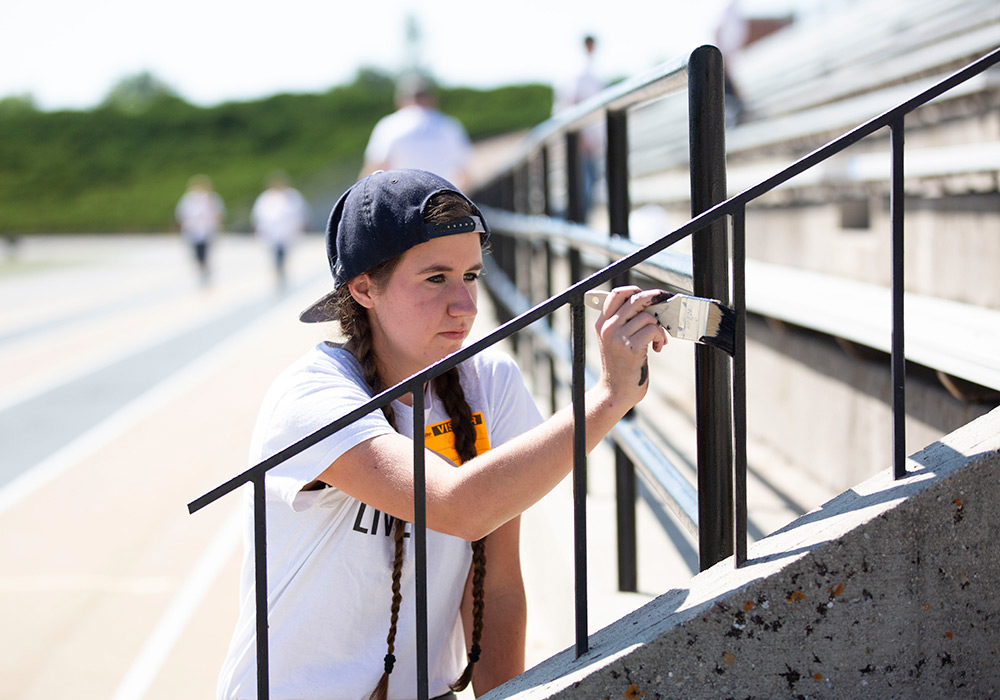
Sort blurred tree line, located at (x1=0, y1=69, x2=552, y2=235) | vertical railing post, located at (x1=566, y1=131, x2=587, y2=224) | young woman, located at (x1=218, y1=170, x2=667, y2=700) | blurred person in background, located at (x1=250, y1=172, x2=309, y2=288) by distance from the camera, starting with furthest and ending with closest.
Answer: blurred tree line, located at (x1=0, y1=69, x2=552, y2=235) < blurred person in background, located at (x1=250, y1=172, x2=309, y2=288) < vertical railing post, located at (x1=566, y1=131, x2=587, y2=224) < young woman, located at (x1=218, y1=170, x2=667, y2=700)

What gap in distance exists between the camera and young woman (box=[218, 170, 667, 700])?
1727 mm

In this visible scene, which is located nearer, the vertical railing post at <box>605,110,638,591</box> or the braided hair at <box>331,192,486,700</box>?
the braided hair at <box>331,192,486,700</box>

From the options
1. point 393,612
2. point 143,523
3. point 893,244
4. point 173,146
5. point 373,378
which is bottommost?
point 143,523

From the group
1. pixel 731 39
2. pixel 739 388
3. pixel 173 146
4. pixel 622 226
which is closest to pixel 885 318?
pixel 622 226

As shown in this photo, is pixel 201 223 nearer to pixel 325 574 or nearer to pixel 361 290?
pixel 361 290

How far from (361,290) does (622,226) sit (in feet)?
3.08

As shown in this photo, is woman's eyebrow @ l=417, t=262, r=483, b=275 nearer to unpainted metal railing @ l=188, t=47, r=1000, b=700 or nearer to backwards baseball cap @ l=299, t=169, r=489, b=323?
backwards baseball cap @ l=299, t=169, r=489, b=323

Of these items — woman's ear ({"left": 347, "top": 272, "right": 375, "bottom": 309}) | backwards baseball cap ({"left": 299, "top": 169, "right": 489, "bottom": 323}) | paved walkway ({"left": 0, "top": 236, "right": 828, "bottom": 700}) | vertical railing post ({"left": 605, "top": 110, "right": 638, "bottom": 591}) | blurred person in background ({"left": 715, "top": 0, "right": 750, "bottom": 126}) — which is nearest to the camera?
backwards baseball cap ({"left": 299, "top": 169, "right": 489, "bottom": 323})

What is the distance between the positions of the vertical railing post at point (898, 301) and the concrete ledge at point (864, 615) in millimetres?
49

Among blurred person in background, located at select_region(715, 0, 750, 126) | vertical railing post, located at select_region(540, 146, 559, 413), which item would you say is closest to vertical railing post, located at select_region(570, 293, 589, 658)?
vertical railing post, located at select_region(540, 146, 559, 413)

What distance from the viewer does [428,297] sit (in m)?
1.92

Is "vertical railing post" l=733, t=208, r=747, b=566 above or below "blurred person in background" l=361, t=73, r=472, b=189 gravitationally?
below

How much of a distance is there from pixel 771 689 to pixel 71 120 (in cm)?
6496

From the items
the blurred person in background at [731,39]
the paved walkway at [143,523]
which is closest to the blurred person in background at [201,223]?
the paved walkway at [143,523]
